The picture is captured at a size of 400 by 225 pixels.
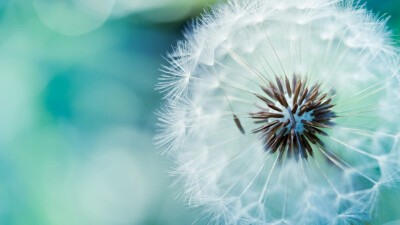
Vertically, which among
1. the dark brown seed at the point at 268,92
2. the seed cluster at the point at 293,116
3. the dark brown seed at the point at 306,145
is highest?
the dark brown seed at the point at 268,92

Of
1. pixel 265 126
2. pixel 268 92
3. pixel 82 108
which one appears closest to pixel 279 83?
pixel 268 92

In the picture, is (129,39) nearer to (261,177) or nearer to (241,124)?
(241,124)

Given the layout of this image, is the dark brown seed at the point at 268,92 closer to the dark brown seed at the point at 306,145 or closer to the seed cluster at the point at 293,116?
the seed cluster at the point at 293,116

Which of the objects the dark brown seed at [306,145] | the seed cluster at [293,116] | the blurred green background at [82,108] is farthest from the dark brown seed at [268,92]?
the blurred green background at [82,108]

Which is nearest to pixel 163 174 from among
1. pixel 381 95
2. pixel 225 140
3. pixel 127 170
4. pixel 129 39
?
pixel 127 170

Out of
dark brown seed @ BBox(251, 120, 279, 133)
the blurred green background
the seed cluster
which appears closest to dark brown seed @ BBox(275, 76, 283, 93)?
the seed cluster

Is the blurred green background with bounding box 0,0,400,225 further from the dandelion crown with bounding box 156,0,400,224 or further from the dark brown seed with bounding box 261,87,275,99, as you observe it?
the dark brown seed with bounding box 261,87,275,99

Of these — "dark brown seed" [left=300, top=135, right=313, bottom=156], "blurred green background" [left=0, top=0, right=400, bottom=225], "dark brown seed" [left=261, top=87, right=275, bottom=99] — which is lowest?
"dark brown seed" [left=300, top=135, right=313, bottom=156]
